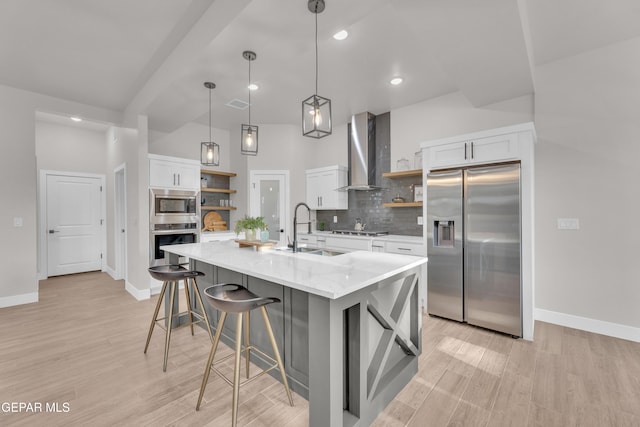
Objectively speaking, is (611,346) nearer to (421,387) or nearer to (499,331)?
(499,331)

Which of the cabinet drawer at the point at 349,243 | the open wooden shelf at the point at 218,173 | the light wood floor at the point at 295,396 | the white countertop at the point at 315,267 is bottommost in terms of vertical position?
the light wood floor at the point at 295,396

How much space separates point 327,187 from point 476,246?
2802 mm

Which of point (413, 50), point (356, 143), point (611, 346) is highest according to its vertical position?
point (413, 50)

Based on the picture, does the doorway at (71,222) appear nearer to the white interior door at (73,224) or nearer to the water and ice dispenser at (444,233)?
the white interior door at (73,224)

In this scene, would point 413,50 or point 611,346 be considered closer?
point 611,346

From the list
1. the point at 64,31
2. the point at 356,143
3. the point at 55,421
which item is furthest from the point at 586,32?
the point at 55,421

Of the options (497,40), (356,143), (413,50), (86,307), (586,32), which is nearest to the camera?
(497,40)

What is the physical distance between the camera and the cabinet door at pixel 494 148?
9.71 feet

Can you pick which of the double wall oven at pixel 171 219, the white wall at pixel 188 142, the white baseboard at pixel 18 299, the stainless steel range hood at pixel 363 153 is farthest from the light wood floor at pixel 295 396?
the white wall at pixel 188 142

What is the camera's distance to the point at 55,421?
70.5 inches

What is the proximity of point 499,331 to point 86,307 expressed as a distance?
5.20 meters

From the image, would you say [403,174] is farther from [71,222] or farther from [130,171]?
[71,222]

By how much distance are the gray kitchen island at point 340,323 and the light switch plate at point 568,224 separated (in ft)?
7.37

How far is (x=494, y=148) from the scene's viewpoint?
10.1 feet
